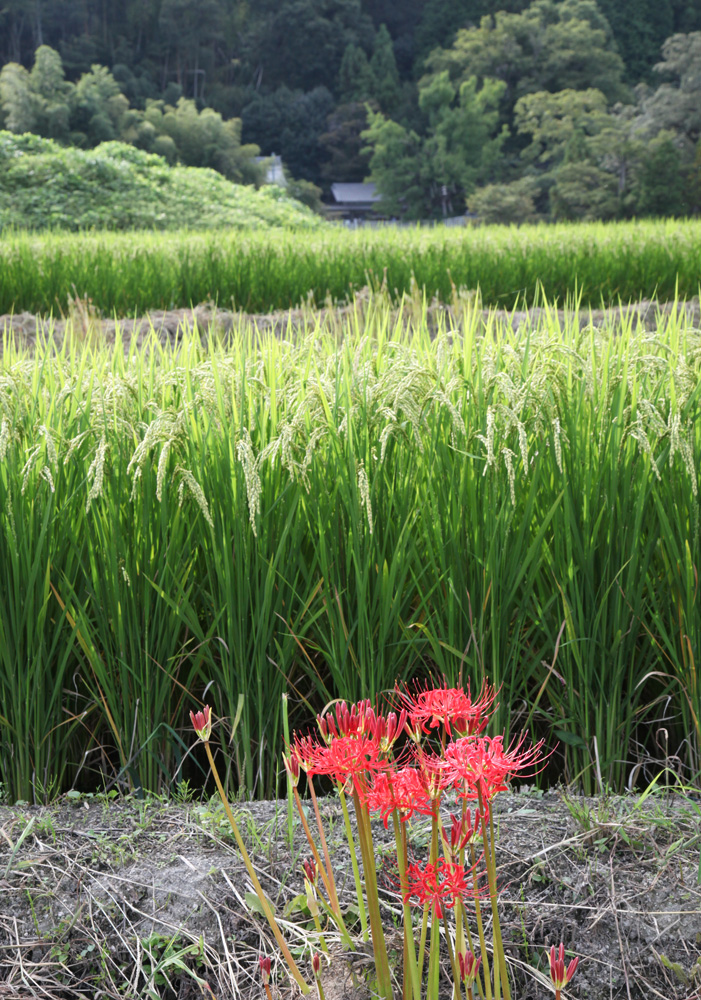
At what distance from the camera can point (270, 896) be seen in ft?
4.33

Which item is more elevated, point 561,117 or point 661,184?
point 561,117

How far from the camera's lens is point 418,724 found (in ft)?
2.88

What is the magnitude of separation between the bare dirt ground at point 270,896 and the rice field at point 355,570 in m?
0.17

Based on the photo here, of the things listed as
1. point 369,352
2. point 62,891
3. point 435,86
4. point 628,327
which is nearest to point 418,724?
point 62,891

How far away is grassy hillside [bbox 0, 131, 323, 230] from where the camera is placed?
59.1 feet

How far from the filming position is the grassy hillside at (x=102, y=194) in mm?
18000

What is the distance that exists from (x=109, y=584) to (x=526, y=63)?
39.4 m

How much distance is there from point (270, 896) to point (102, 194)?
1959 cm

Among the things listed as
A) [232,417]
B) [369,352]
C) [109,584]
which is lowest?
[109,584]

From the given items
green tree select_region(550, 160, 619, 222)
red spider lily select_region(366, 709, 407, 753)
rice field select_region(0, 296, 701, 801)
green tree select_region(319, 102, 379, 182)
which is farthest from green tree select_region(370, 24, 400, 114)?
red spider lily select_region(366, 709, 407, 753)

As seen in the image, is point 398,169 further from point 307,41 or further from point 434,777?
point 434,777

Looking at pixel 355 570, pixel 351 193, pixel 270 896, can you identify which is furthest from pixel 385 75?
pixel 270 896

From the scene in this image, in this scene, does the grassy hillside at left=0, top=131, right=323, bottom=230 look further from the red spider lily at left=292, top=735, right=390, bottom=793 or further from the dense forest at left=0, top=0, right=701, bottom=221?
the red spider lily at left=292, top=735, right=390, bottom=793

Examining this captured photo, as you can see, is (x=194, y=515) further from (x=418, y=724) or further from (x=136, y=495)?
(x=418, y=724)
